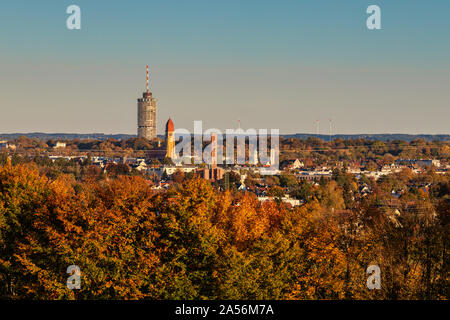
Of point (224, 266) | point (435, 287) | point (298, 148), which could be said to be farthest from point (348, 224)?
point (298, 148)

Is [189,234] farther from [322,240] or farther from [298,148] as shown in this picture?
[298,148]

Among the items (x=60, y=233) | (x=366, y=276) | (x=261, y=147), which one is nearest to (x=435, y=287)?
(x=366, y=276)

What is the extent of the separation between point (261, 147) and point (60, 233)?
117572mm

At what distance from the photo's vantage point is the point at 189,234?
63.1 ft

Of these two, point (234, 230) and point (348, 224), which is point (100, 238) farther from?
point (348, 224)

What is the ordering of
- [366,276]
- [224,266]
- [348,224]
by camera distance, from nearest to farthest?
[224,266] < [366,276] < [348,224]

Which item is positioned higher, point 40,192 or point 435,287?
point 40,192

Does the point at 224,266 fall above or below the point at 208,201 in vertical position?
below
